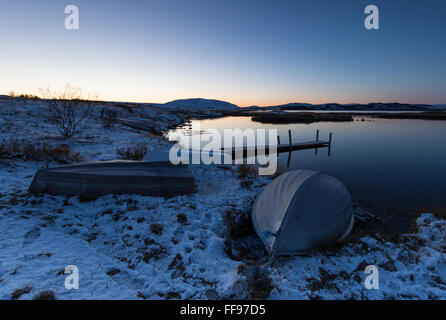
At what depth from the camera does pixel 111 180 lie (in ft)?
22.3

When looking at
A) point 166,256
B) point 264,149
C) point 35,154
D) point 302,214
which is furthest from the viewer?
point 264,149

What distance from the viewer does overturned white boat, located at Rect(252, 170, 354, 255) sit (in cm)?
498

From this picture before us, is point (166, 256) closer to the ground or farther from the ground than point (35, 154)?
closer to the ground

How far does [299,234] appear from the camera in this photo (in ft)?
16.5

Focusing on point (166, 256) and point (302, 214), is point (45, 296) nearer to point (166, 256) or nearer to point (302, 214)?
point (166, 256)

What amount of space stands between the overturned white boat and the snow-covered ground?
1.09 ft

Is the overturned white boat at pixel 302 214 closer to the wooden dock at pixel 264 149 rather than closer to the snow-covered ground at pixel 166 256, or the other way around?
the snow-covered ground at pixel 166 256

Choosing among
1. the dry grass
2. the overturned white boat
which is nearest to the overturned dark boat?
the overturned white boat

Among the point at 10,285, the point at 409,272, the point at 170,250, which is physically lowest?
the point at 409,272

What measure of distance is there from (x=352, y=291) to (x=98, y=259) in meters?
5.07

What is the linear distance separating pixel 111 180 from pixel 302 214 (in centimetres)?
613

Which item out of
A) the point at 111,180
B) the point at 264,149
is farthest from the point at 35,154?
the point at 264,149

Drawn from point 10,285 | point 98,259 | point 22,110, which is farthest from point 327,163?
point 22,110
